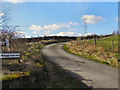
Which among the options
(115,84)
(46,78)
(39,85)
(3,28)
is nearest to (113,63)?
(115,84)

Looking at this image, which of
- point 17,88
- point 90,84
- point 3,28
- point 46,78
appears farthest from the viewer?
point 3,28

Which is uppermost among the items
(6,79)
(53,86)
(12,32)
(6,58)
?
(12,32)

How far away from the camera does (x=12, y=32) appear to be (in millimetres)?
9102

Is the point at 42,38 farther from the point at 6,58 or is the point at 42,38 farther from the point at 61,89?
the point at 61,89

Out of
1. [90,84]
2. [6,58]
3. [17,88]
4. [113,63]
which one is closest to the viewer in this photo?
[17,88]

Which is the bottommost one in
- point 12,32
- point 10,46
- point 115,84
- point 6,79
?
point 115,84

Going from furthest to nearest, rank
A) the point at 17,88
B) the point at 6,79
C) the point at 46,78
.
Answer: the point at 46,78 < the point at 6,79 < the point at 17,88

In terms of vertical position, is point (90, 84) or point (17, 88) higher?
point (17, 88)

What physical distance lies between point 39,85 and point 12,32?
5489mm

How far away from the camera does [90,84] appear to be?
21.5ft

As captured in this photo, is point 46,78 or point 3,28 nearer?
point 46,78

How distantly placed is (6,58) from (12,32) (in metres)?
2.39

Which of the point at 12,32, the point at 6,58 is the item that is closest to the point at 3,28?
the point at 12,32

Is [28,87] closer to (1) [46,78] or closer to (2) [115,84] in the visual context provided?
(1) [46,78]
